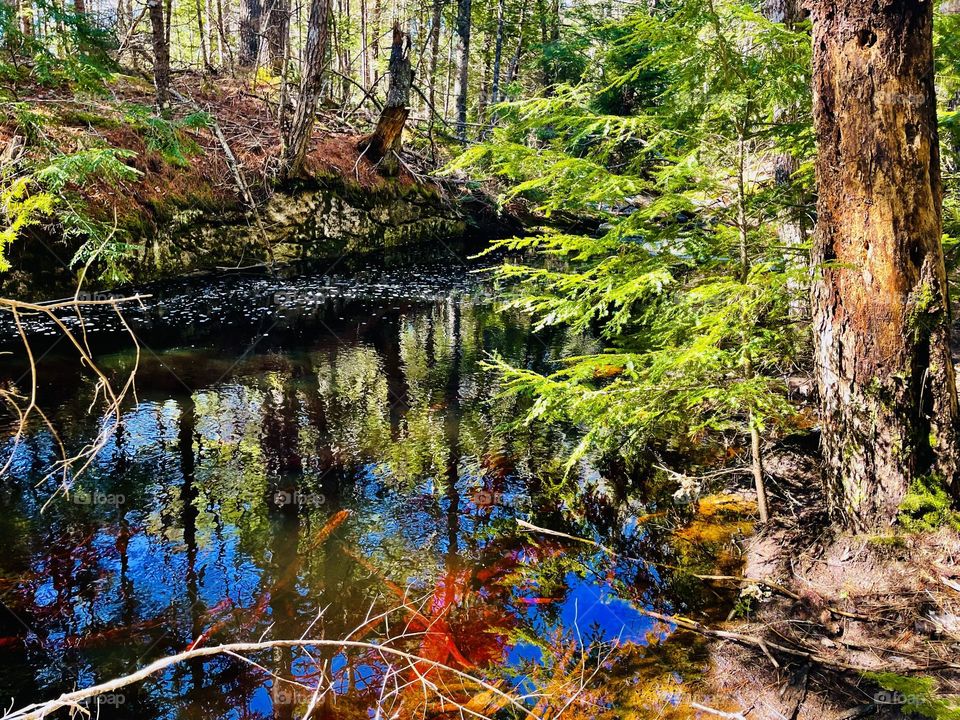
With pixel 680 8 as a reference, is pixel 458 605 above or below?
below

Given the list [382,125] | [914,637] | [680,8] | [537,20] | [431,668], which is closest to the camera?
[914,637]

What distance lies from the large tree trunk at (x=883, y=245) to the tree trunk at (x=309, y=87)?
1069 centimetres

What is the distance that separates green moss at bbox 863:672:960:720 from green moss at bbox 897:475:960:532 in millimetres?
925

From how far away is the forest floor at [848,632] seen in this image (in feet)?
9.38

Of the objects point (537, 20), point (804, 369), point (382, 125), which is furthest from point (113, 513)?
point (537, 20)

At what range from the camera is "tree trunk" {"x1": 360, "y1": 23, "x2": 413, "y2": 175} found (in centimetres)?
1393

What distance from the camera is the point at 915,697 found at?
2723 millimetres

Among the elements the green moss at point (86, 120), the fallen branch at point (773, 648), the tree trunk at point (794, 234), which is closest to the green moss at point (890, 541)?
the fallen branch at point (773, 648)

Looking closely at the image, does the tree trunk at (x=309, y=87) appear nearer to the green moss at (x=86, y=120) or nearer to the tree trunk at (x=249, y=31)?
the green moss at (x=86, y=120)

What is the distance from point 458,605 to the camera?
12.7 ft

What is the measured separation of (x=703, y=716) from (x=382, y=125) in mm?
15311

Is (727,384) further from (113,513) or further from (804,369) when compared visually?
(113,513)

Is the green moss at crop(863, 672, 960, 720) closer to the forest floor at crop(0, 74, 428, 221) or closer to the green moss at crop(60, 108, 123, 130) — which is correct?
the forest floor at crop(0, 74, 428, 221)

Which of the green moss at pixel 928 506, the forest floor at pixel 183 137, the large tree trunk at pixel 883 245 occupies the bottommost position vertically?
the green moss at pixel 928 506
